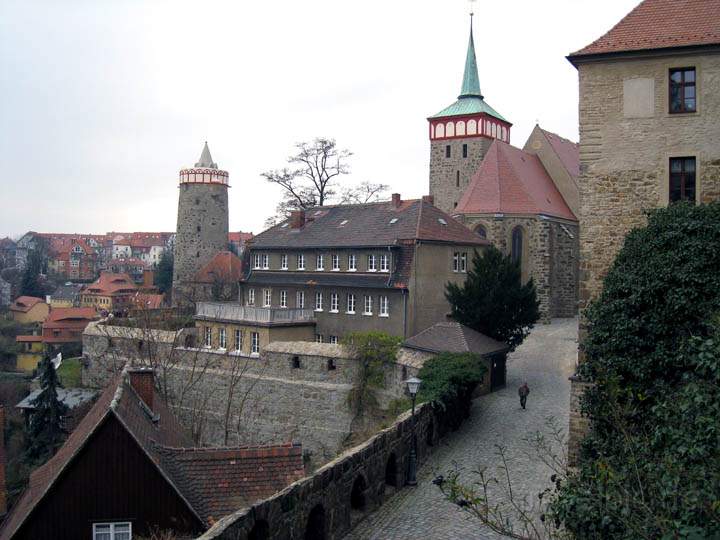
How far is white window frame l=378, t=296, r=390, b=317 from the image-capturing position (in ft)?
96.9

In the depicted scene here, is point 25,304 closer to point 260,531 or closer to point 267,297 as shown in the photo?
point 267,297

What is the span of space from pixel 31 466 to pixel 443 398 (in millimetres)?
18442

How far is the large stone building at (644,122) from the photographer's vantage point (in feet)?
50.2

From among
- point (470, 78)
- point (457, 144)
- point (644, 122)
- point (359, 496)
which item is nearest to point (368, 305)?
point (644, 122)

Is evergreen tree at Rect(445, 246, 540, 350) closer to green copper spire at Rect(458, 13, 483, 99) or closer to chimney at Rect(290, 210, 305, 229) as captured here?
chimney at Rect(290, 210, 305, 229)

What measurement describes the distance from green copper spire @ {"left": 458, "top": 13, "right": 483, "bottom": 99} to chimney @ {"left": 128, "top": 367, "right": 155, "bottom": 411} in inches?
1635

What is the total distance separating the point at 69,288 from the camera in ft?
313

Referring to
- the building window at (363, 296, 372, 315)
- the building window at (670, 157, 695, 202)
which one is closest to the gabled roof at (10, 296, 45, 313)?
the building window at (363, 296, 372, 315)

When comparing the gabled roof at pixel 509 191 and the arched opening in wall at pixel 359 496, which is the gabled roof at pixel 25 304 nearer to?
the gabled roof at pixel 509 191

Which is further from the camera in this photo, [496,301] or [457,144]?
[457,144]

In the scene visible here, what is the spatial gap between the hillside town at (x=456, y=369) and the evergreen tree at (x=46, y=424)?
100 millimetres

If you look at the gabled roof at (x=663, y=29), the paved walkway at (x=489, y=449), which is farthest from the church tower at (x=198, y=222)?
the gabled roof at (x=663, y=29)

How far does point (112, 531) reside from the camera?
12383 millimetres

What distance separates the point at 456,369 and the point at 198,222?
40.6 m
